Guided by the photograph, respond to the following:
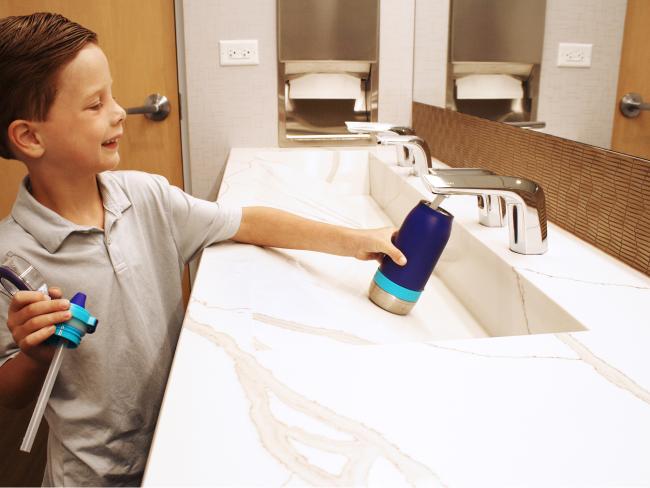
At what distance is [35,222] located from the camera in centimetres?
81

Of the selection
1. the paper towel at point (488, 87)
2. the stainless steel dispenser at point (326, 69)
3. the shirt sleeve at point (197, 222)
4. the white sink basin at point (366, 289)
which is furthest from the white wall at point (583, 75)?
the stainless steel dispenser at point (326, 69)

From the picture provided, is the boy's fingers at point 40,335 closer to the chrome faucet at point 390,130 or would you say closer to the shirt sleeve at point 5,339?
the shirt sleeve at point 5,339

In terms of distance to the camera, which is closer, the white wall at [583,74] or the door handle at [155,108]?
the white wall at [583,74]

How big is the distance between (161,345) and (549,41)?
0.85m

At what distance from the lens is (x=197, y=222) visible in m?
1.00

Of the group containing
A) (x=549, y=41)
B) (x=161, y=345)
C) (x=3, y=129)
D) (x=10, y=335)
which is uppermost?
(x=549, y=41)

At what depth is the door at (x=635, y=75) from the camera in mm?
786

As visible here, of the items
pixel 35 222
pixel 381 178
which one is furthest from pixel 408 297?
pixel 381 178

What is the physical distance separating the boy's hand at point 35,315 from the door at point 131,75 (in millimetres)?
1115

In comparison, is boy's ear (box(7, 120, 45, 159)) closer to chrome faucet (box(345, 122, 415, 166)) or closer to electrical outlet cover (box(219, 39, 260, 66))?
chrome faucet (box(345, 122, 415, 166))

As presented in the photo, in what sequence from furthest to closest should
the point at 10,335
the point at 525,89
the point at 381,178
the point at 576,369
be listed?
1. the point at 381,178
2. the point at 525,89
3. the point at 10,335
4. the point at 576,369

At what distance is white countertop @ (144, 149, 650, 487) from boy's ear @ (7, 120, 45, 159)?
0.92 feet

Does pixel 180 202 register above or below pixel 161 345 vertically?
above

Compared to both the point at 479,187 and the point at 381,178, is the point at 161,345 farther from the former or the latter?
the point at 381,178
